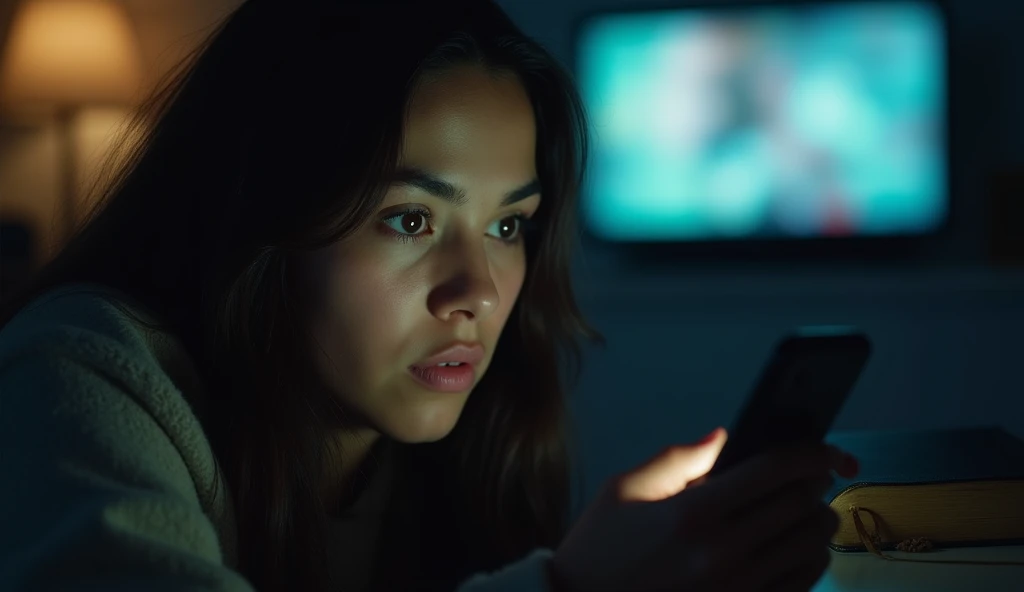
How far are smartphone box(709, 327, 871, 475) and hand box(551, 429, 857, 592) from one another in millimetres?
19

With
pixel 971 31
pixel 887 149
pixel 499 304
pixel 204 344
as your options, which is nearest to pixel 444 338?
pixel 499 304

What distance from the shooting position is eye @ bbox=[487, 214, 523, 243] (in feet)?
3.13

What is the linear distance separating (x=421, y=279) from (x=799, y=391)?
381 mm

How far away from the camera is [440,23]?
913 mm

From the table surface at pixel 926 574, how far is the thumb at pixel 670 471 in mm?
140

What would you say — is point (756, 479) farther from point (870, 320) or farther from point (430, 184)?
point (870, 320)

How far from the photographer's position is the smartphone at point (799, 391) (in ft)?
1.75

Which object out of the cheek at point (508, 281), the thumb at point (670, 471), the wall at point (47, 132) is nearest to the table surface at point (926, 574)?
the thumb at point (670, 471)

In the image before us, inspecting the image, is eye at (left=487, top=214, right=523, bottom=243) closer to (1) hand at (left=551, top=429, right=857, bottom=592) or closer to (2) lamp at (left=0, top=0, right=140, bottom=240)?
(1) hand at (left=551, top=429, right=857, bottom=592)

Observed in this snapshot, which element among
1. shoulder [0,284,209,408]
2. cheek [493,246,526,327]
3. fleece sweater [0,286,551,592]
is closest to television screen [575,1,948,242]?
cheek [493,246,526,327]

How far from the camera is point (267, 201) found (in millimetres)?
832

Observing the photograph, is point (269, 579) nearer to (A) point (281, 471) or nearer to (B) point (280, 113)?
(A) point (281, 471)

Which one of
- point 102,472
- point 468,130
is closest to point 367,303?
point 468,130

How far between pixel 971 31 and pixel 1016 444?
2118 mm
